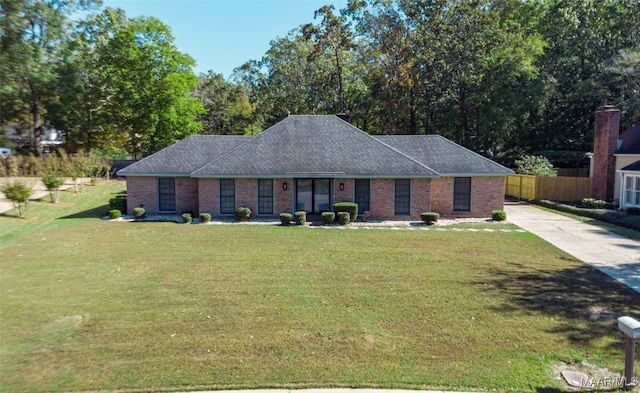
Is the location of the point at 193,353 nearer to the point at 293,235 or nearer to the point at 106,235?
the point at 293,235

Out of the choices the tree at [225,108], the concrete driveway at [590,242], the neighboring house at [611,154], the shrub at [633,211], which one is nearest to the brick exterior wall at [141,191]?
the concrete driveway at [590,242]

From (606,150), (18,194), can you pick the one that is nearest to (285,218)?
(18,194)

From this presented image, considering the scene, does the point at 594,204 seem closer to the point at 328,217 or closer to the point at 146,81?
the point at 328,217

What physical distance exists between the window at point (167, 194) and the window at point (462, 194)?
50.5 ft

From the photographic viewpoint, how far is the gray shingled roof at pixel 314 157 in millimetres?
21047

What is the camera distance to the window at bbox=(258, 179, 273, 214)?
21591 mm

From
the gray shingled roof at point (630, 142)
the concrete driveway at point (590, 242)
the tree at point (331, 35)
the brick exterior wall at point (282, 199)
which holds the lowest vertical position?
the concrete driveway at point (590, 242)

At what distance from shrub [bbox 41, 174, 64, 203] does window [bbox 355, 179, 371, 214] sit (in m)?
17.1

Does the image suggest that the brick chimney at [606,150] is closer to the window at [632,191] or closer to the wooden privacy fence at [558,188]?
the wooden privacy fence at [558,188]

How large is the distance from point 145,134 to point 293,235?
27.7 meters

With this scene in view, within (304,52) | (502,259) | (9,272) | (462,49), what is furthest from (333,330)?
(304,52)

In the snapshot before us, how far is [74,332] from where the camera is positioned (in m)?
8.07

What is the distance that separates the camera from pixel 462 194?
74.7 ft

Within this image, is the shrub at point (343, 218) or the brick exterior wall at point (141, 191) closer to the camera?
the shrub at point (343, 218)
